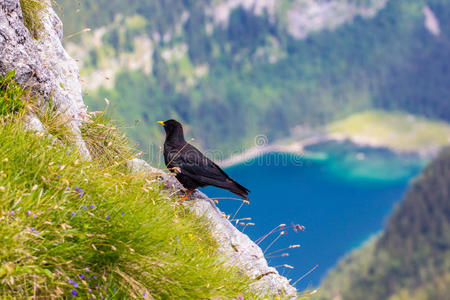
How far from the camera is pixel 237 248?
6855 mm

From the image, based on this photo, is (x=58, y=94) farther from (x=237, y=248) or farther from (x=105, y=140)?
(x=237, y=248)

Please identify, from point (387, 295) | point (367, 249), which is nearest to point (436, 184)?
point (367, 249)

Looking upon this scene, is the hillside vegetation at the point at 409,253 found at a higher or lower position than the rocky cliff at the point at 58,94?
higher

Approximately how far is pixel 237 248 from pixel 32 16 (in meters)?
4.75

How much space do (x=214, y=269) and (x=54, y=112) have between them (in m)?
3.20

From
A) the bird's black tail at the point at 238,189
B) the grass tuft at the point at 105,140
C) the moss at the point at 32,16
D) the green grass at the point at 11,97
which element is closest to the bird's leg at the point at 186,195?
the bird's black tail at the point at 238,189

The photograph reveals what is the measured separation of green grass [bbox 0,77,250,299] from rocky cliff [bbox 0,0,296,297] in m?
0.74

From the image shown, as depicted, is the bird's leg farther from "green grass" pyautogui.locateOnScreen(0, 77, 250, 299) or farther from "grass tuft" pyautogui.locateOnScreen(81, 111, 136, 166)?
"green grass" pyautogui.locateOnScreen(0, 77, 250, 299)

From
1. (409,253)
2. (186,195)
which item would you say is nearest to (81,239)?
(186,195)

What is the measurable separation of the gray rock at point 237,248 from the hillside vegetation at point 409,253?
177782 mm

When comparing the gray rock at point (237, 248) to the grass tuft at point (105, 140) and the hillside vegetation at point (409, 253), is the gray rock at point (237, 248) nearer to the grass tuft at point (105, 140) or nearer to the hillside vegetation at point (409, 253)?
the grass tuft at point (105, 140)

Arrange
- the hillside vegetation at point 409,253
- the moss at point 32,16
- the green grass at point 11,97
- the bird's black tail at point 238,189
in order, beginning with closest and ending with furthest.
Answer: the green grass at point 11,97 → the moss at point 32,16 → the bird's black tail at point 238,189 → the hillside vegetation at point 409,253

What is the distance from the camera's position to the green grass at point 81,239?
368 cm

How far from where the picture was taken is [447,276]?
546 feet
